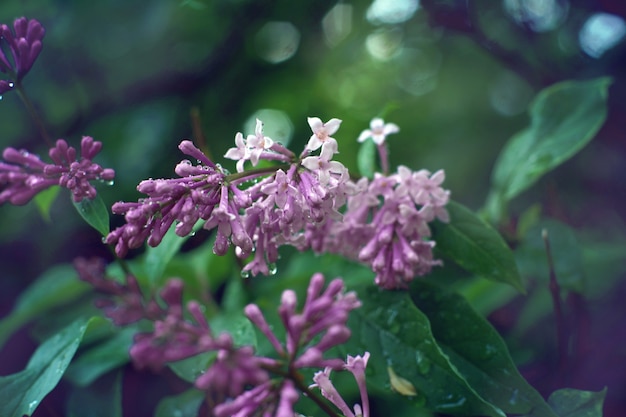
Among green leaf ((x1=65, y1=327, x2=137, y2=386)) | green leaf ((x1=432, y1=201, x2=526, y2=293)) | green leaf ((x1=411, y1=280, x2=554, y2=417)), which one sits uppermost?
green leaf ((x1=432, y1=201, x2=526, y2=293))

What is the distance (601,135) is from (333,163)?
2.35m

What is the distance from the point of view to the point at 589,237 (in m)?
3.18

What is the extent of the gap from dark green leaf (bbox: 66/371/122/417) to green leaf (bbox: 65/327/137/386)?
2.3 inches

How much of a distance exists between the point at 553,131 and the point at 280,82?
1975 mm

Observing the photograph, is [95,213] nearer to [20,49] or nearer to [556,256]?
[20,49]

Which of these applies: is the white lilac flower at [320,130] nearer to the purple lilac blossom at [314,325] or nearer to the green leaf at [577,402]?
the purple lilac blossom at [314,325]

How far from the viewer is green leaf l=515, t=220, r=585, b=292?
2301 mm

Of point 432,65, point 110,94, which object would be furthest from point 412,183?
point 432,65

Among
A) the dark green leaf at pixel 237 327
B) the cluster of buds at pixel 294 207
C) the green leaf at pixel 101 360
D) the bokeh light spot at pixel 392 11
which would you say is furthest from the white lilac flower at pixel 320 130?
the bokeh light spot at pixel 392 11

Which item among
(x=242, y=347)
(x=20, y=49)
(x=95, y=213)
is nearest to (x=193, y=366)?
(x=95, y=213)

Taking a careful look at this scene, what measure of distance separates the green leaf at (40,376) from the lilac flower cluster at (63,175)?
0.44 meters

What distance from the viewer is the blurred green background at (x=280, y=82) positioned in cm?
335

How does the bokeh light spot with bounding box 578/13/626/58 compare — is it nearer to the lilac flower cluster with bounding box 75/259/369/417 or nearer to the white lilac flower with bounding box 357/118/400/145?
the white lilac flower with bounding box 357/118/400/145

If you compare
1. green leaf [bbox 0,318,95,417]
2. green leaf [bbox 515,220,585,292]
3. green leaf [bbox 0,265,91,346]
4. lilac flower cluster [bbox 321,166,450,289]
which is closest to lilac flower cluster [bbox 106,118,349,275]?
lilac flower cluster [bbox 321,166,450,289]
